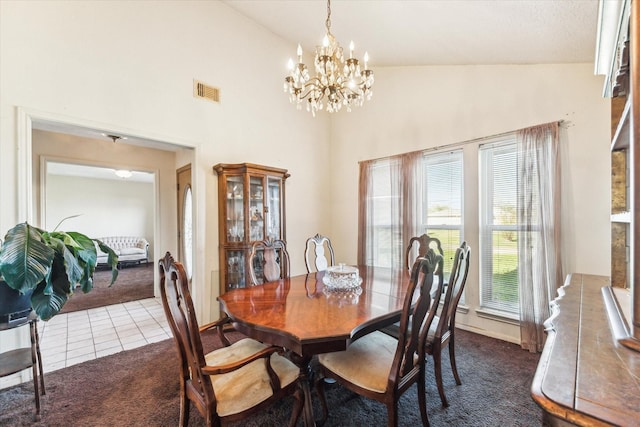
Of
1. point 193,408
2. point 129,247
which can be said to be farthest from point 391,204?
point 129,247

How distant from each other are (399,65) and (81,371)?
4.77 meters

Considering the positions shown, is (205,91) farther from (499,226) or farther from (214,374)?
(499,226)

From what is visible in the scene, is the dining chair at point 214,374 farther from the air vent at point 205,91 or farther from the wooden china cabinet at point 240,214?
the air vent at point 205,91

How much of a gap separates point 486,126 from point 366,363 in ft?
9.07

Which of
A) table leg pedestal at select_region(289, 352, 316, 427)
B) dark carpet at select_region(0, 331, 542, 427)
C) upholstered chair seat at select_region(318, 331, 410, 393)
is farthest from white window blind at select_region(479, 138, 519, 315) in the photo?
table leg pedestal at select_region(289, 352, 316, 427)

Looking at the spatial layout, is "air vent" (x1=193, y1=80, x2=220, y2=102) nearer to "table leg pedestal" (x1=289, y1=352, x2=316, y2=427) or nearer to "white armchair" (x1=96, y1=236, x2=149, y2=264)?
"table leg pedestal" (x1=289, y1=352, x2=316, y2=427)

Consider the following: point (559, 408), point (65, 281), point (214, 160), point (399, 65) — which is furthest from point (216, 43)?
point (559, 408)

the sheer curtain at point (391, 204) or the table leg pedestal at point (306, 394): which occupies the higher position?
the sheer curtain at point (391, 204)

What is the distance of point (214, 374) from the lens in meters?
1.26

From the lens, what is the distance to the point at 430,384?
2.20 meters

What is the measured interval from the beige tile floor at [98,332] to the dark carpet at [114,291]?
30 centimetres

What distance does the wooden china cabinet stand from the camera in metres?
3.37

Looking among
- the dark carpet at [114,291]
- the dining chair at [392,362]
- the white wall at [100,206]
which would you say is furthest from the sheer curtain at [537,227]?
the white wall at [100,206]

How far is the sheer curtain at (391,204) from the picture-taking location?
11.5 feet
